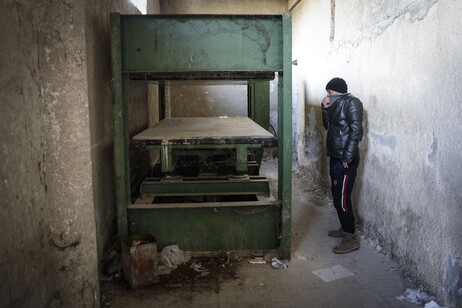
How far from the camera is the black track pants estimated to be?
12.2 feet

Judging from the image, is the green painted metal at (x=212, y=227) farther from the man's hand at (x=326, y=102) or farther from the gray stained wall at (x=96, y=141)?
the man's hand at (x=326, y=102)

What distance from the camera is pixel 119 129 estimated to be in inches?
127

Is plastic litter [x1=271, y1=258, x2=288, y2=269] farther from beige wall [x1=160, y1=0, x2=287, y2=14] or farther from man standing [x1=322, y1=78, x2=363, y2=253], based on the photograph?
beige wall [x1=160, y1=0, x2=287, y2=14]

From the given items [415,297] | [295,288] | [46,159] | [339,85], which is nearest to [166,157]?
[46,159]

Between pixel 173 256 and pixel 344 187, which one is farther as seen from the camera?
pixel 344 187

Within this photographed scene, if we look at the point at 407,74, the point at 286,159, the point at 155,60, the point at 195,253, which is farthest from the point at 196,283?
the point at 407,74

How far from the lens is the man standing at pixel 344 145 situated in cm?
360

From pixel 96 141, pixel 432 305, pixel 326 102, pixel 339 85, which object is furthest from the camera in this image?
pixel 326 102

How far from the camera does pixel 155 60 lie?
3.13 m

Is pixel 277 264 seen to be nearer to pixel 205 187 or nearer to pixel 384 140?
pixel 205 187

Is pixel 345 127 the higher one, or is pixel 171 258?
pixel 345 127

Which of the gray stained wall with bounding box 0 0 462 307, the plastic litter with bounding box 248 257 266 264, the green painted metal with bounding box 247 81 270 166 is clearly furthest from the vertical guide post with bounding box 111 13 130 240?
the green painted metal with bounding box 247 81 270 166

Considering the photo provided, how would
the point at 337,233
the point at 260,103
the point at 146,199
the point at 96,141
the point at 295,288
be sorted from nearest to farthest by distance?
1. the point at 295,288
2. the point at 96,141
3. the point at 146,199
4. the point at 337,233
5. the point at 260,103

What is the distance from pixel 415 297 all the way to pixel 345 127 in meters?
1.53
